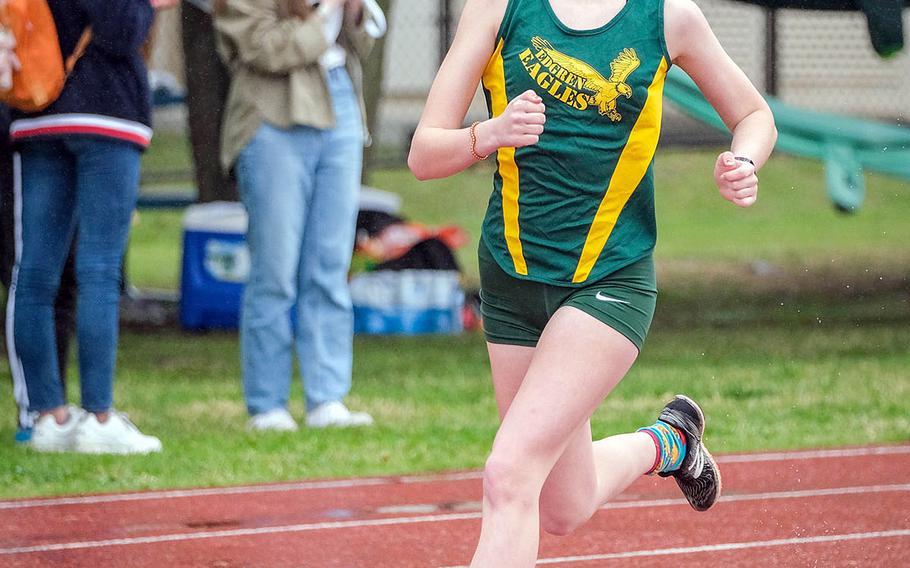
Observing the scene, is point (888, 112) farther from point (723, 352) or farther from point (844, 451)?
point (844, 451)

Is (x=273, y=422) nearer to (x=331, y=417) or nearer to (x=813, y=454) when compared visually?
(x=331, y=417)

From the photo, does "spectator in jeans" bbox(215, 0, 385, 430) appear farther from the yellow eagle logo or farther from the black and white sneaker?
the yellow eagle logo

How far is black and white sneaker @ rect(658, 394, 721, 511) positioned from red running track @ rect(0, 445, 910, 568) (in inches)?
10.6

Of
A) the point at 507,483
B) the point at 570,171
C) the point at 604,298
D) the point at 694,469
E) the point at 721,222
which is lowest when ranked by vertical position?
the point at 721,222

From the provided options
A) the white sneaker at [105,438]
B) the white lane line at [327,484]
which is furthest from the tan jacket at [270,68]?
the white lane line at [327,484]

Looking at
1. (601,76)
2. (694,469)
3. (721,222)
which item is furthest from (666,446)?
(721,222)

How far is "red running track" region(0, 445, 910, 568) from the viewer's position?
16.0 feet

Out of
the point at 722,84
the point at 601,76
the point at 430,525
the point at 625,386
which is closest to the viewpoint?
the point at 601,76

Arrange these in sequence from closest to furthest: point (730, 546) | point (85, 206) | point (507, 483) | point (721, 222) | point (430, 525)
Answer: point (507, 483)
point (730, 546)
point (430, 525)
point (85, 206)
point (721, 222)

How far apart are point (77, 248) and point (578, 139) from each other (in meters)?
3.22

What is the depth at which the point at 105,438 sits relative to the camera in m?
6.38

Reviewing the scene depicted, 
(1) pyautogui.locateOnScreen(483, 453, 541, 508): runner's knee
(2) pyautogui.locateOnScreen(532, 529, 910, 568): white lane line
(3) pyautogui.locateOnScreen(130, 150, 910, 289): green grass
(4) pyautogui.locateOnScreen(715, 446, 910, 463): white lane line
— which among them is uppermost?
(1) pyautogui.locateOnScreen(483, 453, 541, 508): runner's knee

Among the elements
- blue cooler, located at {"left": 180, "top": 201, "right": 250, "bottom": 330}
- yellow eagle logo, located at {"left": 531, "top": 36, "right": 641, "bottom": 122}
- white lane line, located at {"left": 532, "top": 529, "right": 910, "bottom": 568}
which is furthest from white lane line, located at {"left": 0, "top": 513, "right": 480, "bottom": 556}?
blue cooler, located at {"left": 180, "top": 201, "right": 250, "bottom": 330}

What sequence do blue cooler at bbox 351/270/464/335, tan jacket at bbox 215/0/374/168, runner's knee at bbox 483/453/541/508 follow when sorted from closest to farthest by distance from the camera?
runner's knee at bbox 483/453/541/508 < tan jacket at bbox 215/0/374/168 < blue cooler at bbox 351/270/464/335
